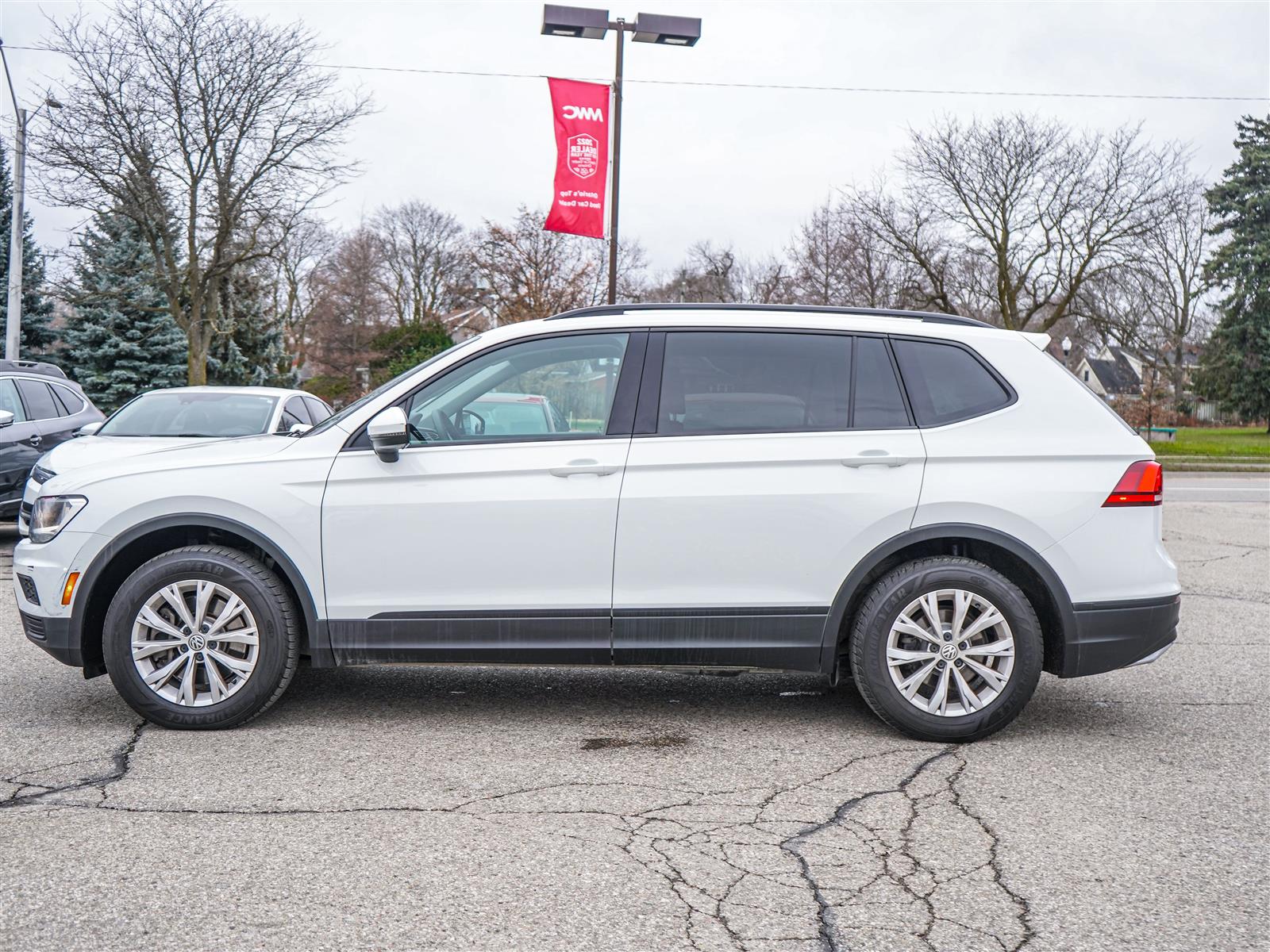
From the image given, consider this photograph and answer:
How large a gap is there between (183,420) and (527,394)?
19.8ft

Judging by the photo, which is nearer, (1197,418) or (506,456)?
(506,456)

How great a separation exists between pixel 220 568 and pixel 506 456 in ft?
4.27

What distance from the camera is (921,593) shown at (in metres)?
4.86

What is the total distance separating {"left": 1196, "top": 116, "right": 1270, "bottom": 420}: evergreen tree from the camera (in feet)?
155

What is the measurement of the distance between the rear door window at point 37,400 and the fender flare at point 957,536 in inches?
360

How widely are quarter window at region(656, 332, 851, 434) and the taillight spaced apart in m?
1.18

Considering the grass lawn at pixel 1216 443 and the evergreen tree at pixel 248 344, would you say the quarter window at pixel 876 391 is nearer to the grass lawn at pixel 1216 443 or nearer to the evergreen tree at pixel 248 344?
the grass lawn at pixel 1216 443

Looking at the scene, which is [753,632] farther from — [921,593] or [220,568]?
[220,568]

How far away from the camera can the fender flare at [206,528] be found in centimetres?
492

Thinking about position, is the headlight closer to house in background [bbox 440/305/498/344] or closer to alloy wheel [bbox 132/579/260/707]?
alloy wheel [bbox 132/579/260/707]

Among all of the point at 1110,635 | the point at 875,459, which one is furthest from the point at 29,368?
the point at 1110,635

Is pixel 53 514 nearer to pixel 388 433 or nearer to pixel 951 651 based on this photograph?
pixel 388 433

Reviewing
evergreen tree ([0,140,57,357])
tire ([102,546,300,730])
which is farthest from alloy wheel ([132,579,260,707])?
evergreen tree ([0,140,57,357])

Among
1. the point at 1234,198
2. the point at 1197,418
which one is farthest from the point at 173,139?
the point at 1197,418
